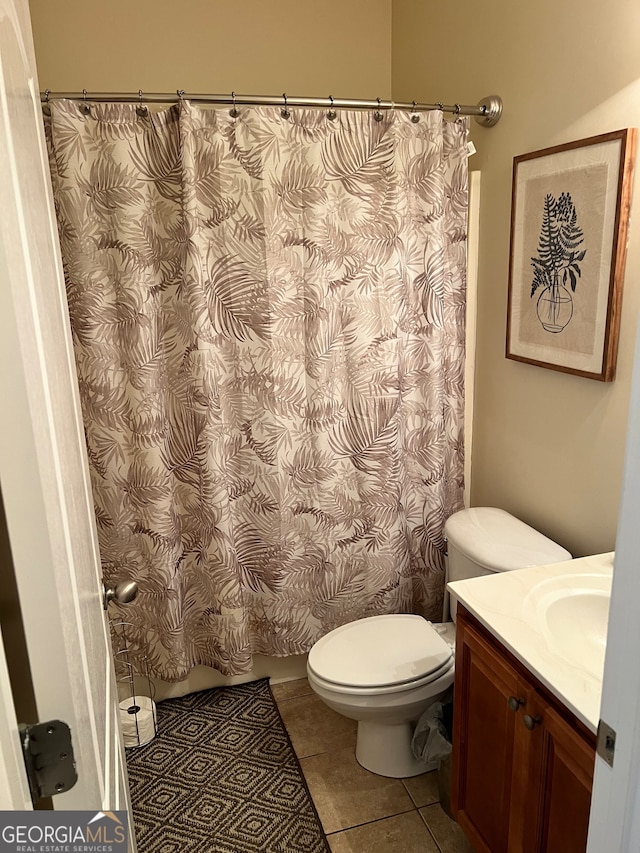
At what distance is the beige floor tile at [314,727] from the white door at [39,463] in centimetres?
128

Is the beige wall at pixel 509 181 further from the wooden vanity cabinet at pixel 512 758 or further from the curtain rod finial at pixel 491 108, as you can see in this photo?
the wooden vanity cabinet at pixel 512 758

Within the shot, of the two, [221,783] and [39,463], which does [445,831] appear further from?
[39,463]

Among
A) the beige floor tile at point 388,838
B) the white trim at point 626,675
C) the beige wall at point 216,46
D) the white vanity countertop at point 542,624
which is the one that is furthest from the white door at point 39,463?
the beige wall at point 216,46

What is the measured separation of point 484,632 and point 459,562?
0.55 m

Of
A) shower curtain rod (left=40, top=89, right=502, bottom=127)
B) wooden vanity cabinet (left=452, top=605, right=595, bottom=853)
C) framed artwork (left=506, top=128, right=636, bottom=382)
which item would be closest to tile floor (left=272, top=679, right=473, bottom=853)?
wooden vanity cabinet (left=452, top=605, right=595, bottom=853)

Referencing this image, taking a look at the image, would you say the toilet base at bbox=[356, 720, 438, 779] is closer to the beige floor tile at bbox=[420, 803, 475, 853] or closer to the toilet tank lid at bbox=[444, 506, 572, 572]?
the beige floor tile at bbox=[420, 803, 475, 853]

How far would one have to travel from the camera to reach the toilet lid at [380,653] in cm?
182

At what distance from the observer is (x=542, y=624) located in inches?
53.6

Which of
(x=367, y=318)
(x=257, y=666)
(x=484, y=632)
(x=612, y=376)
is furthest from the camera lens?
(x=257, y=666)

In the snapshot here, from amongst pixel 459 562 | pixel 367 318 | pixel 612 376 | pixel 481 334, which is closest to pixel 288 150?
pixel 367 318

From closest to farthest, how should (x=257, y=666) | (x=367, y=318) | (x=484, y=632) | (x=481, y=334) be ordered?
(x=484, y=632), (x=367, y=318), (x=481, y=334), (x=257, y=666)

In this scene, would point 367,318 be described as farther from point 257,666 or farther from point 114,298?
point 257,666

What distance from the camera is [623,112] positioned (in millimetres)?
1519

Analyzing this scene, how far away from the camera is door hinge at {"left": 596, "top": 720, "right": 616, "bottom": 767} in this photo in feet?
2.61
